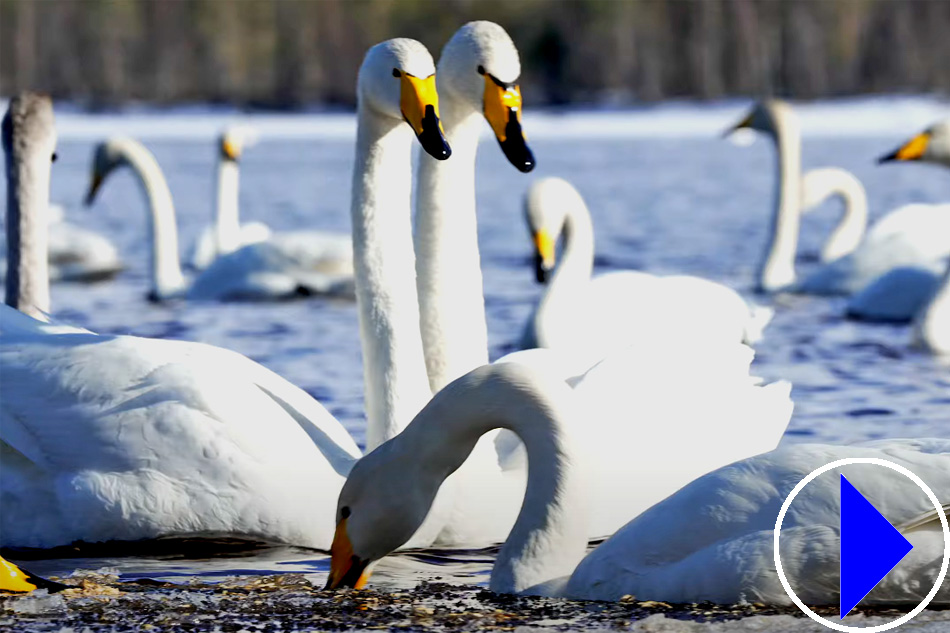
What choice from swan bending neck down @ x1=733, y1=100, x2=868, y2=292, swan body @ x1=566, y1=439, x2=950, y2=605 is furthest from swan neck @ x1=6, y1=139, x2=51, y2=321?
swan bending neck down @ x1=733, y1=100, x2=868, y2=292

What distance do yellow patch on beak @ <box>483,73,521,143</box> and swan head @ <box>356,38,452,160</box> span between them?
21 centimetres

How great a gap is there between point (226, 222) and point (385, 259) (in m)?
10.5

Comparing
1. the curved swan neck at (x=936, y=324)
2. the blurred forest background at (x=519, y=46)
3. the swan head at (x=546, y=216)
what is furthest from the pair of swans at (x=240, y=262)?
the blurred forest background at (x=519, y=46)

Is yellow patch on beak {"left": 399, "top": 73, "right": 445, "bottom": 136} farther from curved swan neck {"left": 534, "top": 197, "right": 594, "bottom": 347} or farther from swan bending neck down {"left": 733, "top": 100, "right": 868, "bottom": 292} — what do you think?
swan bending neck down {"left": 733, "top": 100, "right": 868, "bottom": 292}

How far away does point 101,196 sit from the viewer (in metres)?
28.5

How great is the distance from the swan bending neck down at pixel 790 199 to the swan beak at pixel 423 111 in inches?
337

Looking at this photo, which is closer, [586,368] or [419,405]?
[419,405]

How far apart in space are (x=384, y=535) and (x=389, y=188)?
1531 millimetres

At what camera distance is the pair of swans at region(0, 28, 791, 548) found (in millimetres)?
5535

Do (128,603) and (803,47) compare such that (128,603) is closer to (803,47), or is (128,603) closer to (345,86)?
(345,86)

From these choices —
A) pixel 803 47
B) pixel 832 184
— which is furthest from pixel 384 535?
pixel 803 47

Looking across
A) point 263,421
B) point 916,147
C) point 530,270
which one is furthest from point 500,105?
point 530,270

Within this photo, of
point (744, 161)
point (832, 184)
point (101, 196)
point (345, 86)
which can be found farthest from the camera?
point (345, 86)

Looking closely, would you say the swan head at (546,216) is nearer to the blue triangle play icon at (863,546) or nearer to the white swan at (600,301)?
the white swan at (600,301)
